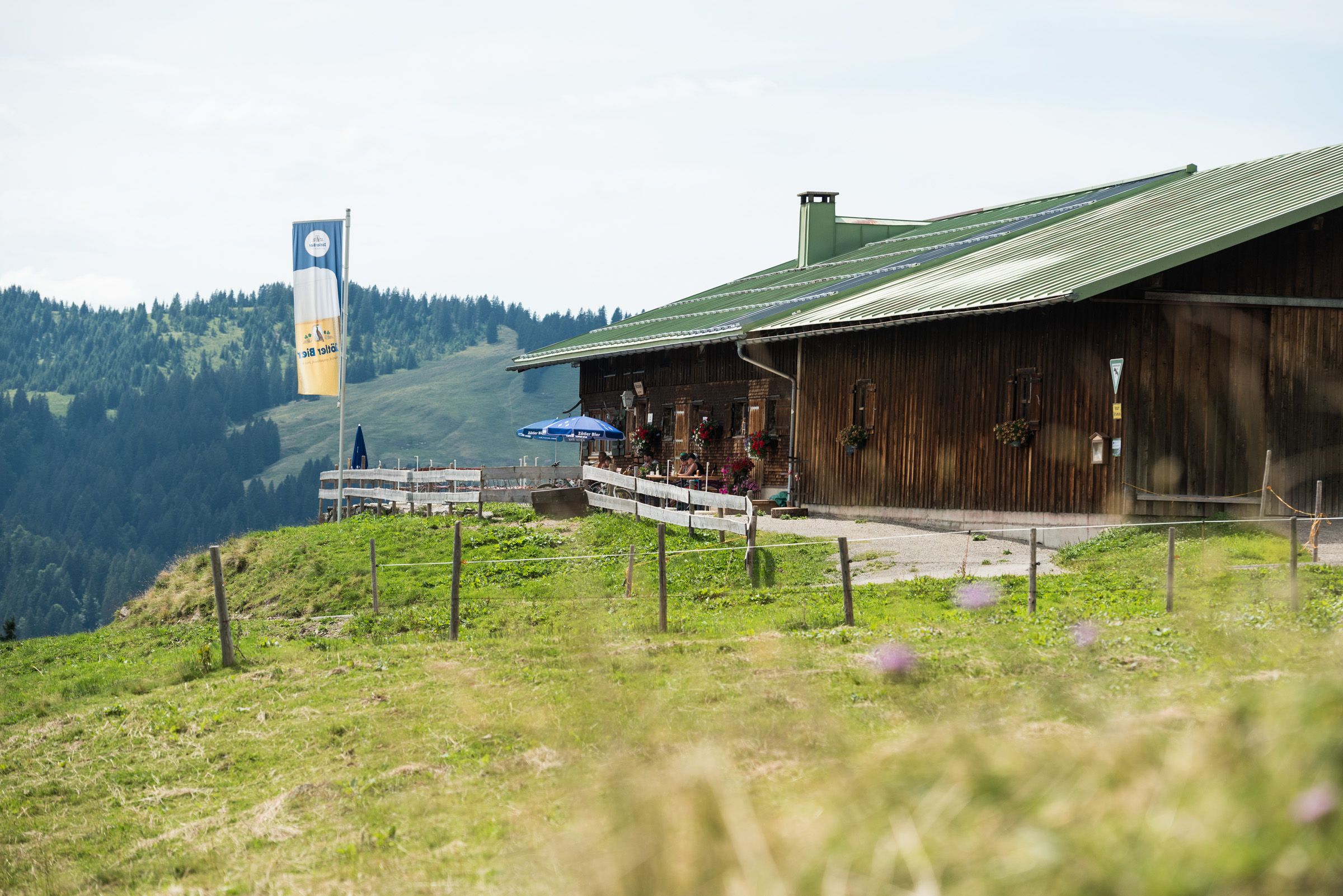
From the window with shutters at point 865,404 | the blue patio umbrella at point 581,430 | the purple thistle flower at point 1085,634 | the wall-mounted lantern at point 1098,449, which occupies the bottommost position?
the purple thistle flower at point 1085,634

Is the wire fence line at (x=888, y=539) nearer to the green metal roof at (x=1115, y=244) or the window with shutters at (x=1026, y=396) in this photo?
the window with shutters at (x=1026, y=396)

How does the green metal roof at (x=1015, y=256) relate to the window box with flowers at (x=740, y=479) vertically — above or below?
above

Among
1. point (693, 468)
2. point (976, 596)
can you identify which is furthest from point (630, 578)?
point (693, 468)

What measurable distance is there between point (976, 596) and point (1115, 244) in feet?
30.8

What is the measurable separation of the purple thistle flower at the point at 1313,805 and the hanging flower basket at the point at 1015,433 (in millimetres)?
19442

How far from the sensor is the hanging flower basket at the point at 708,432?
96.0ft

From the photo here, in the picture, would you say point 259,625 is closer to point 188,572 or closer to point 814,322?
point 188,572

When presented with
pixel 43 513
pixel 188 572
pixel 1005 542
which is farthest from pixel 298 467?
pixel 1005 542

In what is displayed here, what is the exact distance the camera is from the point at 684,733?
6145mm

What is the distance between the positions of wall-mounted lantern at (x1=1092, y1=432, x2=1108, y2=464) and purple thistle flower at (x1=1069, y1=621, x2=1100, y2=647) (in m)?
8.24

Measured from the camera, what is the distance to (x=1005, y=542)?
20125 mm

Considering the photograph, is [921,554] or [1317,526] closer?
[1317,526]

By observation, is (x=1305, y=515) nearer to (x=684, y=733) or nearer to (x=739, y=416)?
(x=739, y=416)

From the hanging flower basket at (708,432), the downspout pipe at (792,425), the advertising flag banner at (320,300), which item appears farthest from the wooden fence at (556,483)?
the advertising flag banner at (320,300)
